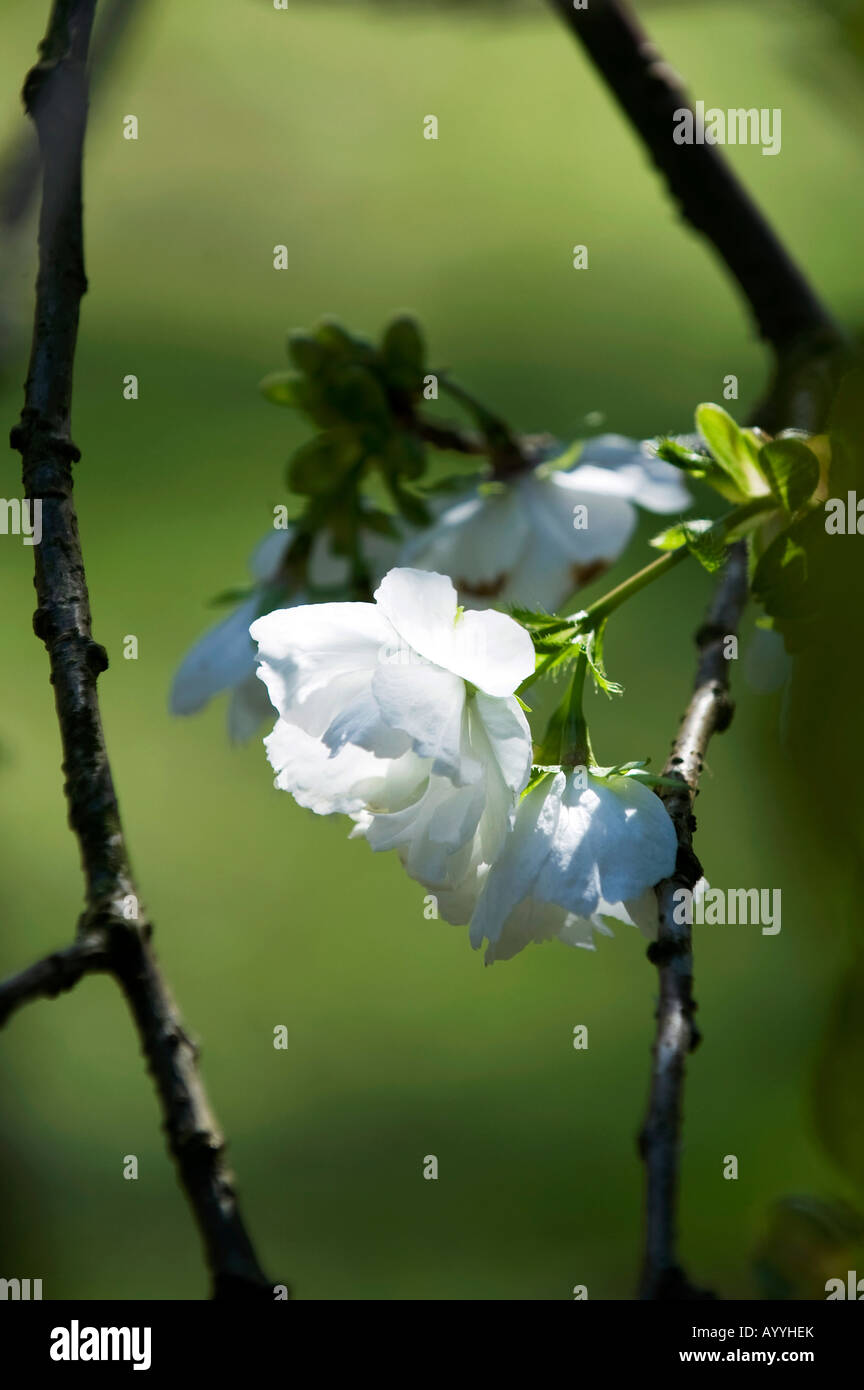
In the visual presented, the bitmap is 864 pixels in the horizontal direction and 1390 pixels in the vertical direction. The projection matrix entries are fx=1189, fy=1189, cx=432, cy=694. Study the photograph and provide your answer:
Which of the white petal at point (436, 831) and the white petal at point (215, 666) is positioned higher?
the white petal at point (215, 666)

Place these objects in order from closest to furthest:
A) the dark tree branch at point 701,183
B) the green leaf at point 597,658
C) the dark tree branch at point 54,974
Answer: the dark tree branch at point 54,974
the green leaf at point 597,658
the dark tree branch at point 701,183

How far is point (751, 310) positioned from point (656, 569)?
1.07ft

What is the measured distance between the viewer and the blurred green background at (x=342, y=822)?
4.30 ft

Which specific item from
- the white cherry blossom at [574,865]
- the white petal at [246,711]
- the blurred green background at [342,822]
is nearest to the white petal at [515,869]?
the white cherry blossom at [574,865]

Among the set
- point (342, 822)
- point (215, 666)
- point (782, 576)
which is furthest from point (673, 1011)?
point (342, 822)

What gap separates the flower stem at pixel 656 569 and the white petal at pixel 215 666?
18 centimetres

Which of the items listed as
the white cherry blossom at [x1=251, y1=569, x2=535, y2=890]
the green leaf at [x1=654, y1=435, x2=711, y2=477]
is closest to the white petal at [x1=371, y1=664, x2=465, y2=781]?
the white cherry blossom at [x1=251, y1=569, x2=535, y2=890]

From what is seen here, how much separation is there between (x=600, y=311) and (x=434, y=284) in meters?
0.39

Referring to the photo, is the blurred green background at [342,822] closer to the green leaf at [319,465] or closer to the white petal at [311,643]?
the green leaf at [319,465]

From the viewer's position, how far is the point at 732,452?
351 mm

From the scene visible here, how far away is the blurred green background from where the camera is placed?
131 centimetres

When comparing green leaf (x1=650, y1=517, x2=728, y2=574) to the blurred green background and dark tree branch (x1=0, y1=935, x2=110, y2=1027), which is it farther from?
dark tree branch (x1=0, y1=935, x2=110, y2=1027)

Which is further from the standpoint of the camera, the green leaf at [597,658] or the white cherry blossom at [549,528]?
Result: the white cherry blossom at [549,528]
